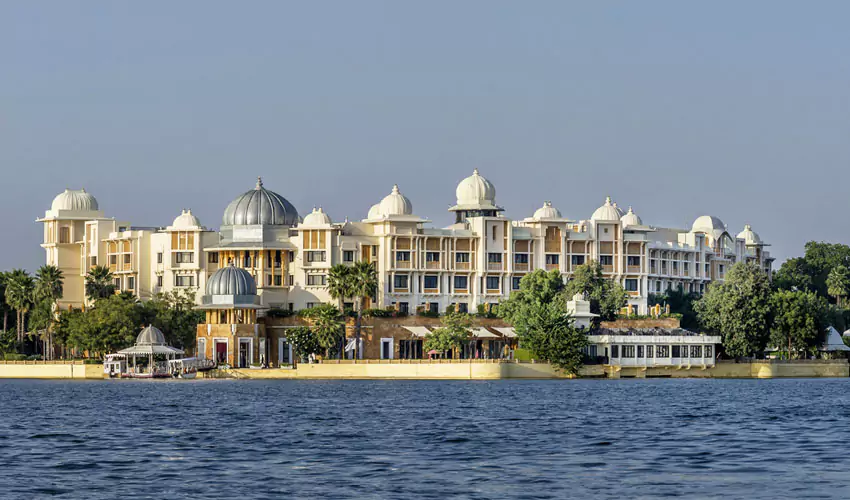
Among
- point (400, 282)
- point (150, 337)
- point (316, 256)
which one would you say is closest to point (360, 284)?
point (400, 282)

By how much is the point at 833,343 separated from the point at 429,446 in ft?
323

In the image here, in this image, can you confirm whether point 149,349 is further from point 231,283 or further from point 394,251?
point 394,251

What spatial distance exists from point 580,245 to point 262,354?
3495cm

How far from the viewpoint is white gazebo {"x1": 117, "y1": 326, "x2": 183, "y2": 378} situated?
448 feet

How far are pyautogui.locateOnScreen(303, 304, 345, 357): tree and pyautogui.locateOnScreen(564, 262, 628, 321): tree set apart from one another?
2180 cm

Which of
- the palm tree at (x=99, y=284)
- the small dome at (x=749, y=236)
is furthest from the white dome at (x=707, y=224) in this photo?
the palm tree at (x=99, y=284)

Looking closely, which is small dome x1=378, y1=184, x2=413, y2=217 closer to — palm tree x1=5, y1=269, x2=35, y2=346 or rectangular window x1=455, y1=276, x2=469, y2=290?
rectangular window x1=455, y1=276, x2=469, y2=290

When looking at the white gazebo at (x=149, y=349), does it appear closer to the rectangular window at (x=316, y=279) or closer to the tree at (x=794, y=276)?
the rectangular window at (x=316, y=279)

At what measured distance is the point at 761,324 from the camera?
139 metres

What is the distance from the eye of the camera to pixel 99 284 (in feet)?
511

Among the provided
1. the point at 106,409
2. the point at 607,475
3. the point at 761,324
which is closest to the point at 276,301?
the point at 761,324

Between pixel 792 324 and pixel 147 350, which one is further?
pixel 792 324

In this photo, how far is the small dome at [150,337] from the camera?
449 ft

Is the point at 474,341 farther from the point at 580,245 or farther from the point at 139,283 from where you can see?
the point at 139,283
